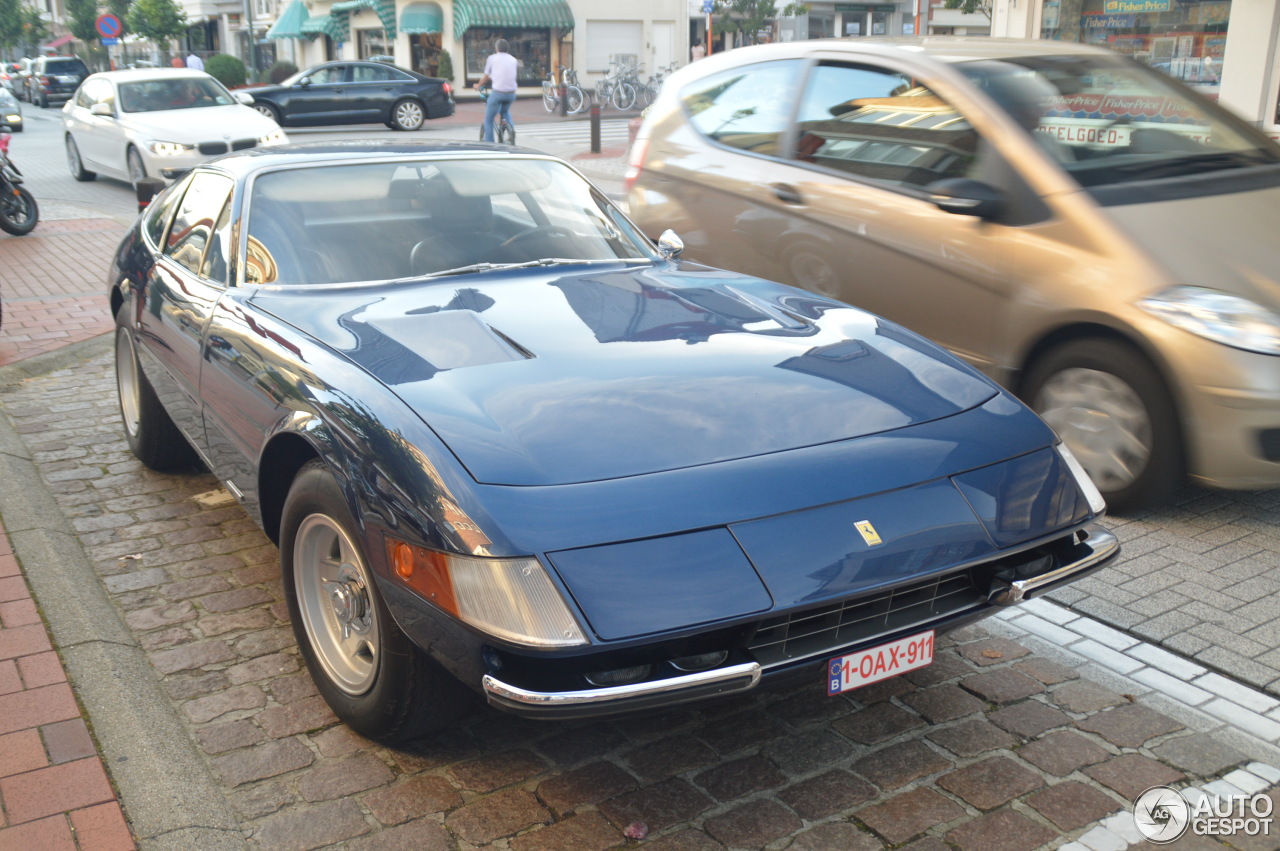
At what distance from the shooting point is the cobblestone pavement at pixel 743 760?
274 centimetres

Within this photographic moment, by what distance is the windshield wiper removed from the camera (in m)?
4.97

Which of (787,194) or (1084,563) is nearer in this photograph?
(1084,563)

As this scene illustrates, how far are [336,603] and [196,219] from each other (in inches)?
83.4

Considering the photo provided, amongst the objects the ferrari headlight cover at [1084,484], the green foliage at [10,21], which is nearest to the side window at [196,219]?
the ferrari headlight cover at [1084,484]

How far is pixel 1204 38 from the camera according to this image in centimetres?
1363

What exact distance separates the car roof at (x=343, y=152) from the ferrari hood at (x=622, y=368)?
714 millimetres

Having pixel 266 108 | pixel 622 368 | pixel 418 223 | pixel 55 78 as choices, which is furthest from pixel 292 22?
pixel 622 368

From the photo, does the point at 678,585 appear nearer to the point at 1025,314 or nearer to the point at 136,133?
the point at 1025,314

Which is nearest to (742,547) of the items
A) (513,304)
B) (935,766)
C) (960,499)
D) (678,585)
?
(678,585)

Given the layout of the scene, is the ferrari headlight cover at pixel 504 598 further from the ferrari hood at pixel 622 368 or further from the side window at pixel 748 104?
the side window at pixel 748 104

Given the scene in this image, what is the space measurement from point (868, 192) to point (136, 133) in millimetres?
12296

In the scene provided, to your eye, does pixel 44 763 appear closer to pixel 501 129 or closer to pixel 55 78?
pixel 501 129

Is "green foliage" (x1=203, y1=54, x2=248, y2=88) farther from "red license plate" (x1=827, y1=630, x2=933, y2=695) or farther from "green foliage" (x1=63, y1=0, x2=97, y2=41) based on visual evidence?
"red license plate" (x1=827, y1=630, x2=933, y2=695)

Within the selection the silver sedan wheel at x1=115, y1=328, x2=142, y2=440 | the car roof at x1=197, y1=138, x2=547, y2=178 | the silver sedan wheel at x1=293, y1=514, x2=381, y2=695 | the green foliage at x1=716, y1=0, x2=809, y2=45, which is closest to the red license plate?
the silver sedan wheel at x1=293, y1=514, x2=381, y2=695
